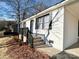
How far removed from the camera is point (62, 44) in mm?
8414

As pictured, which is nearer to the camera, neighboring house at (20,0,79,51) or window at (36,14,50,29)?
neighboring house at (20,0,79,51)

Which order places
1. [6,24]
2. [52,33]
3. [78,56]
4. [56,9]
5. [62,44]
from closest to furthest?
1. [78,56]
2. [62,44]
3. [56,9]
4. [52,33]
5. [6,24]

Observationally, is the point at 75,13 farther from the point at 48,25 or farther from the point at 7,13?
the point at 7,13

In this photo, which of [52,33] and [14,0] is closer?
[52,33]

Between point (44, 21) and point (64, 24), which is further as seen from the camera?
point (44, 21)

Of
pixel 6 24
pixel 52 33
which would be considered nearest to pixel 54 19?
pixel 52 33

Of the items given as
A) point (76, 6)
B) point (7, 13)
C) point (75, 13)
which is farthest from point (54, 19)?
point (7, 13)

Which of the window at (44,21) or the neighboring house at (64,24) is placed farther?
the window at (44,21)

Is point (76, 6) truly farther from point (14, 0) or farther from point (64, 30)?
point (14, 0)

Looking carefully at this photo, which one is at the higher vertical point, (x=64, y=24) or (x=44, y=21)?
(x=44, y=21)

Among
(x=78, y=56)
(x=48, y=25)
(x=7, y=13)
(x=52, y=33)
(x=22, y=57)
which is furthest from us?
(x=7, y=13)

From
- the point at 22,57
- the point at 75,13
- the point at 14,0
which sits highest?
the point at 14,0

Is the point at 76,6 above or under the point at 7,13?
under

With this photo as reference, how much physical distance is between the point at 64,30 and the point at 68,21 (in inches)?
31.3
